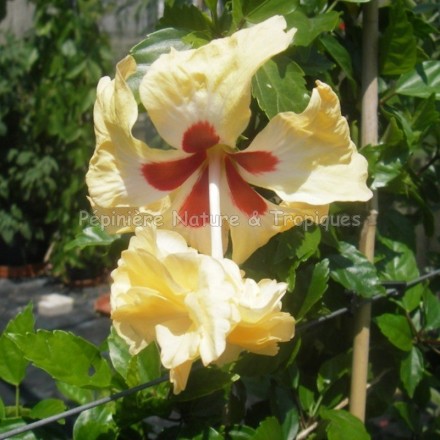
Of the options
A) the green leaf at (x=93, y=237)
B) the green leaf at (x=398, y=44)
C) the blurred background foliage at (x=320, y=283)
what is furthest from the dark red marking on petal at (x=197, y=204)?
the green leaf at (x=398, y=44)

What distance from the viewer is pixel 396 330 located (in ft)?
2.84

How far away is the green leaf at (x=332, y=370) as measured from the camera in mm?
826

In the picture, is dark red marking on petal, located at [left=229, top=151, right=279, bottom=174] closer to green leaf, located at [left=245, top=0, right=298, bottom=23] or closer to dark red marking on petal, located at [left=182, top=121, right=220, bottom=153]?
dark red marking on petal, located at [left=182, top=121, right=220, bottom=153]

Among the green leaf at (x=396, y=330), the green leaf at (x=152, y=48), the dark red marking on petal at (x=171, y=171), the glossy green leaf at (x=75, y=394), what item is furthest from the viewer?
the green leaf at (x=396, y=330)

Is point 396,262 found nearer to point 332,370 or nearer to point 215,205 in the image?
point 332,370

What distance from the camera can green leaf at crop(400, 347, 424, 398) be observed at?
0.86 meters

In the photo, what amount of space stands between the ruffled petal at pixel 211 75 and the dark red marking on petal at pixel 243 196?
8 cm

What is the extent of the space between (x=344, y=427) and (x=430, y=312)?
28 centimetres

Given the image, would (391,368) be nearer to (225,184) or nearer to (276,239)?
(276,239)

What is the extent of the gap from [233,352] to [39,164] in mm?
3433

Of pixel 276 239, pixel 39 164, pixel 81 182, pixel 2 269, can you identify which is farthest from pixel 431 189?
Answer: pixel 2 269

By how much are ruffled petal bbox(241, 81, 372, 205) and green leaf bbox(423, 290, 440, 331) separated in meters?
0.51

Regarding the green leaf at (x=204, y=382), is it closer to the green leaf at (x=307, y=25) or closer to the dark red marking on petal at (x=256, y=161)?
the dark red marking on petal at (x=256, y=161)

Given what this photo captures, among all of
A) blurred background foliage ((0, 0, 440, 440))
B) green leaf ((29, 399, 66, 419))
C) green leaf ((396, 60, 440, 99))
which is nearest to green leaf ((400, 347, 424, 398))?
blurred background foliage ((0, 0, 440, 440))
